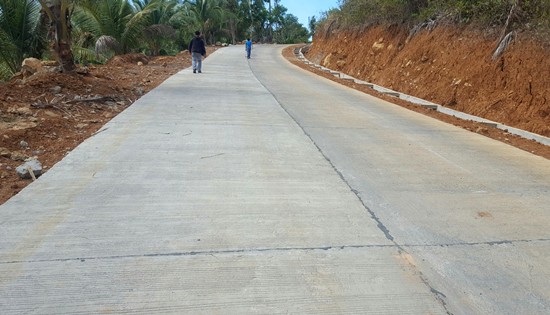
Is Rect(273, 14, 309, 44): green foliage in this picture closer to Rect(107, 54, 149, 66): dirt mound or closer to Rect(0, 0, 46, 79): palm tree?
Rect(107, 54, 149, 66): dirt mound

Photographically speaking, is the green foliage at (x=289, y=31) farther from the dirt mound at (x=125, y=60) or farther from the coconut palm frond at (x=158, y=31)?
the dirt mound at (x=125, y=60)

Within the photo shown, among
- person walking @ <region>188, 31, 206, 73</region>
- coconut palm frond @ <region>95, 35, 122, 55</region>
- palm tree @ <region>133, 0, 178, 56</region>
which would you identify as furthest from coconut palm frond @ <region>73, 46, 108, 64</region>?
person walking @ <region>188, 31, 206, 73</region>

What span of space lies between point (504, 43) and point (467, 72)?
131 centimetres

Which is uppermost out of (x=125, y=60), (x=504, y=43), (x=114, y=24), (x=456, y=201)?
(x=504, y=43)

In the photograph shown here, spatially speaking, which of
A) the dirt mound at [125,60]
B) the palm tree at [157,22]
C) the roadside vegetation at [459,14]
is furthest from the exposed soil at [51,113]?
the palm tree at [157,22]

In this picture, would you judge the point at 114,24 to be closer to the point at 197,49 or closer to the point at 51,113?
the point at 197,49

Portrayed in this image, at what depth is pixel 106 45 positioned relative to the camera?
22297mm

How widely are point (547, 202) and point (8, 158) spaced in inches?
271

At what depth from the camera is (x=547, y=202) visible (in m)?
5.32

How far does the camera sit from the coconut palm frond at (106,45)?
22.0 m

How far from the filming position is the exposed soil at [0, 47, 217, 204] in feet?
21.0

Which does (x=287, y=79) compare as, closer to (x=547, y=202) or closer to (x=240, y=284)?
(x=547, y=202)

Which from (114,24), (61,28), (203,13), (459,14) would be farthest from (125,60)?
(203,13)

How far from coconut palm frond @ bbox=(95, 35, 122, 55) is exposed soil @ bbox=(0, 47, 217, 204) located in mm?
9305
